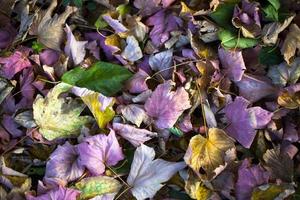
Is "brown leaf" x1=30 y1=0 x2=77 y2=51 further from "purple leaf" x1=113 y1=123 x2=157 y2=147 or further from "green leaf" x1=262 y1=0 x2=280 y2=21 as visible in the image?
"green leaf" x1=262 y1=0 x2=280 y2=21

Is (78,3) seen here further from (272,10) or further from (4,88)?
(272,10)

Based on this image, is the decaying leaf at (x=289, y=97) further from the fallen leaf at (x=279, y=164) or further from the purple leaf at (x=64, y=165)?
the purple leaf at (x=64, y=165)

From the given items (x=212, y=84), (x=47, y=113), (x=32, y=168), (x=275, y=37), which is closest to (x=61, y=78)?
(x=47, y=113)

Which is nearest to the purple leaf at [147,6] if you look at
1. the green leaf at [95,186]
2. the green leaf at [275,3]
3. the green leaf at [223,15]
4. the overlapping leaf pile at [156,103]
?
the overlapping leaf pile at [156,103]

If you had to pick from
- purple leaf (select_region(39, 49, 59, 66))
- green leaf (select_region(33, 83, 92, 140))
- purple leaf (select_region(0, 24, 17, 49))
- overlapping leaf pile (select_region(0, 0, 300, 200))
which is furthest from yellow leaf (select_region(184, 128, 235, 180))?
purple leaf (select_region(0, 24, 17, 49))

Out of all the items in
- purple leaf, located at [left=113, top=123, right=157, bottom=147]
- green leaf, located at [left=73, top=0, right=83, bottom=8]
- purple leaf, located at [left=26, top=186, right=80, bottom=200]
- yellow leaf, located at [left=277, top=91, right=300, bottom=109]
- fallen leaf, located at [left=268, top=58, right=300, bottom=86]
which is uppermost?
green leaf, located at [left=73, top=0, right=83, bottom=8]

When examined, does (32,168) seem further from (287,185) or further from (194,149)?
(287,185)

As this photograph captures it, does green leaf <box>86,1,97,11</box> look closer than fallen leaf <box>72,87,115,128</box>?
No
